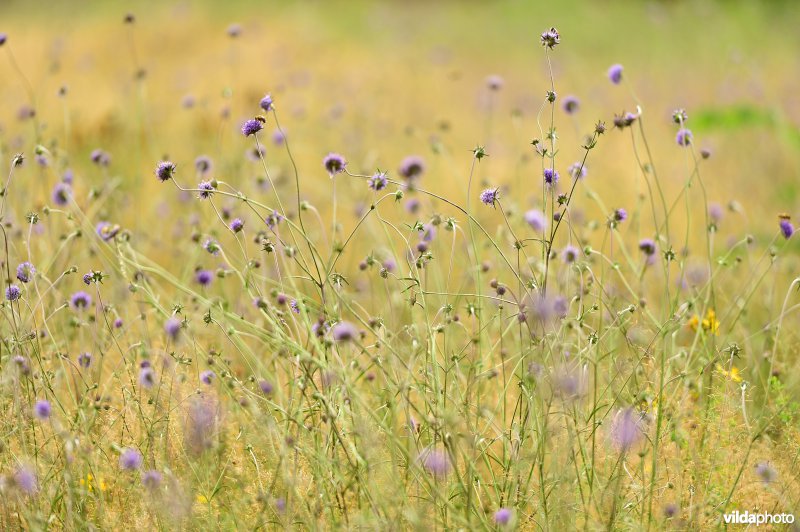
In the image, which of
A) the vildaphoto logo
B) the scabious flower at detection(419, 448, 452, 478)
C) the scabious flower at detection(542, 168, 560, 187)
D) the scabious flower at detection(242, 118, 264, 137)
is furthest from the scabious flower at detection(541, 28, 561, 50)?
the vildaphoto logo

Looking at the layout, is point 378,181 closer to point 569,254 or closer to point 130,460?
point 569,254

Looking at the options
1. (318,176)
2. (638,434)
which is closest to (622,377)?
(638,434)

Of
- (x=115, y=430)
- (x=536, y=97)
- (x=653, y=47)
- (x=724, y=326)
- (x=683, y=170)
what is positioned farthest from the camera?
(x=653, y=47)

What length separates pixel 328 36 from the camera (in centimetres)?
1032

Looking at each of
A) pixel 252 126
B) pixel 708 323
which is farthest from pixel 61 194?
pixel 708 323

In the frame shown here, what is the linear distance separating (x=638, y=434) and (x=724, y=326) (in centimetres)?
141

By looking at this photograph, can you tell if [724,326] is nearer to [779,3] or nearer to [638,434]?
[638,434]

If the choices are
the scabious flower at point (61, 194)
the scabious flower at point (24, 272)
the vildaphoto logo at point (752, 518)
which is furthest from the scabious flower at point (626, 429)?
the scabious flower at point (61, 194)

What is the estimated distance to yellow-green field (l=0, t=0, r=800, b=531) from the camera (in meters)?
1.91

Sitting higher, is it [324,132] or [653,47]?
[653,47]

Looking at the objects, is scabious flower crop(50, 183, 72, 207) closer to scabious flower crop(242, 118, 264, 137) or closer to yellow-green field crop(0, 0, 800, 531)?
yellow-green field crop(0, 0, 800, 531)

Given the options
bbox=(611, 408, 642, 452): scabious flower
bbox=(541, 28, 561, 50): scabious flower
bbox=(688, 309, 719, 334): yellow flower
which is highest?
bbox=(541, 28, 561, 50): scabious flower

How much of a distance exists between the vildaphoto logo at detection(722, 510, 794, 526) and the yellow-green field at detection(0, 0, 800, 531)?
0.10ft

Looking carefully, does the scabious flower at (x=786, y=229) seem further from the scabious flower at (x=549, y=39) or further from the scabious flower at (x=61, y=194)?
the scabious flower at (x=61, y=194)
